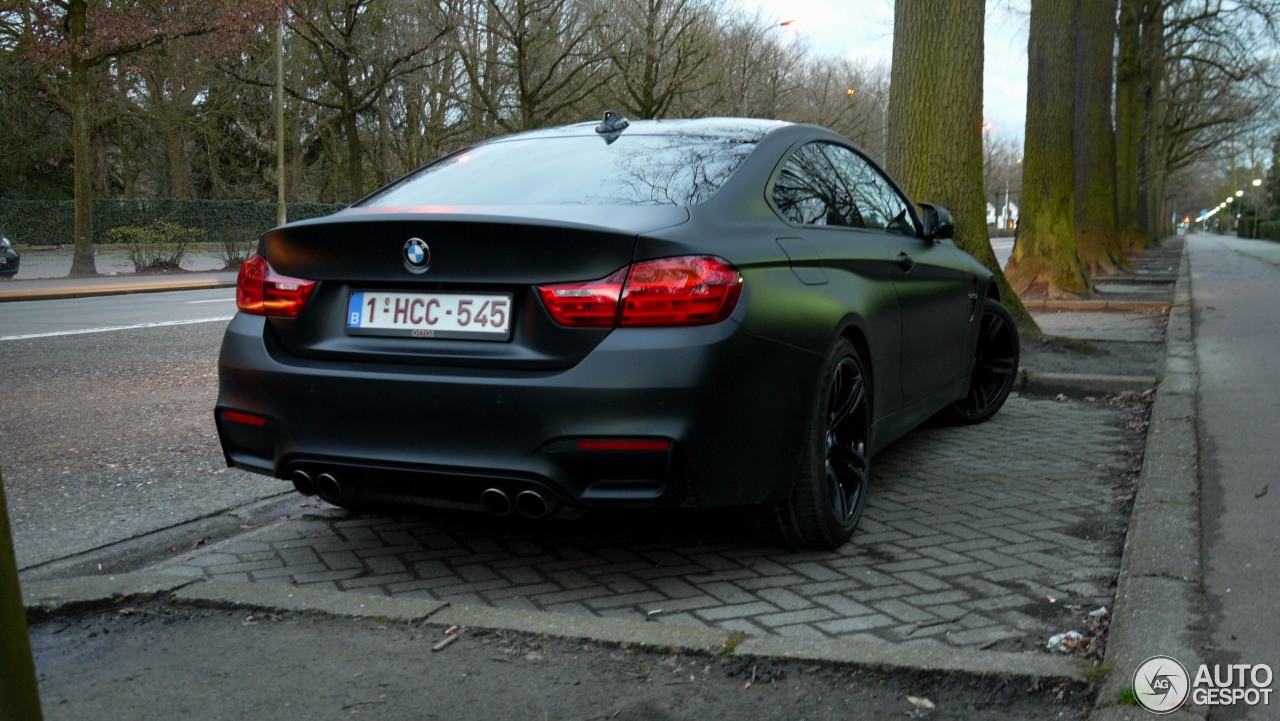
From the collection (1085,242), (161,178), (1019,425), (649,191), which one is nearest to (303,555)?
(649,191)

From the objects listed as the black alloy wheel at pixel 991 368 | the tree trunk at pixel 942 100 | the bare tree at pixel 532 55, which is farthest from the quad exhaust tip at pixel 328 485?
the bare tree at pixel 532 55

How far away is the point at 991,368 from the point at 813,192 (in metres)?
2.82

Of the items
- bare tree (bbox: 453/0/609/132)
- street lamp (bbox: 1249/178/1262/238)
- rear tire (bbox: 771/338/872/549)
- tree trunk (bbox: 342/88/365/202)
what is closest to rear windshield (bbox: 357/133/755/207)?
rear tire (bbox: 771/338/872/549)

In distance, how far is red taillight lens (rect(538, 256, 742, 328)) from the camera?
11.5 feet

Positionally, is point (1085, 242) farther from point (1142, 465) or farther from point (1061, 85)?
point (1142, 465)

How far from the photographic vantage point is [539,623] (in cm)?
337

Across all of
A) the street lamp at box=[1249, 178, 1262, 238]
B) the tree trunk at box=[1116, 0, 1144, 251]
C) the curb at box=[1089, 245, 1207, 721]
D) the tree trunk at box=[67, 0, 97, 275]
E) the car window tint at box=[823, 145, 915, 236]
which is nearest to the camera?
the curb at box=[1089, 245, 1207, 721]

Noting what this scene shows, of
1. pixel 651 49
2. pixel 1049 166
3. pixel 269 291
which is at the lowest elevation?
pixel 269 291

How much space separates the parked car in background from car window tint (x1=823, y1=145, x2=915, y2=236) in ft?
76.3

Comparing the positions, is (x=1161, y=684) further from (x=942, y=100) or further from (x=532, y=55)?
(x=532, y=55)

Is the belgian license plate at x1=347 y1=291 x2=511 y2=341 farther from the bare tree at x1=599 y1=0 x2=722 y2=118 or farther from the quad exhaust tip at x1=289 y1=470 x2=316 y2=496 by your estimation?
the bare tree at x1=599 y1=0 x2=722 y2=118

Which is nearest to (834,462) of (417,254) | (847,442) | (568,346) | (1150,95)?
(847,442)

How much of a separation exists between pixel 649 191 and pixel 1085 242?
20101 millimetres

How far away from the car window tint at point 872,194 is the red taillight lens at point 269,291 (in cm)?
223
